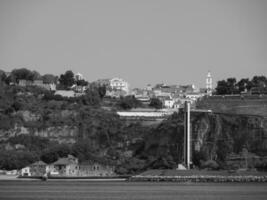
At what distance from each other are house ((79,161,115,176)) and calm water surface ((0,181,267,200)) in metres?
24.7

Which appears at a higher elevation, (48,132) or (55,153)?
(48,132)

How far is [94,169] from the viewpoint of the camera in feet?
504

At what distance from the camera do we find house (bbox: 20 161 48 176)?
151 metres

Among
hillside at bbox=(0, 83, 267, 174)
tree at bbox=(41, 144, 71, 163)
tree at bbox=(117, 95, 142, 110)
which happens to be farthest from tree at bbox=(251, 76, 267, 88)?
tree at bbox=(41, 144, 71, 163)

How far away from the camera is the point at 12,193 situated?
347 ft

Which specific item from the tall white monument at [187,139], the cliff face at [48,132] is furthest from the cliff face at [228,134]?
the cliff face at [48,132]

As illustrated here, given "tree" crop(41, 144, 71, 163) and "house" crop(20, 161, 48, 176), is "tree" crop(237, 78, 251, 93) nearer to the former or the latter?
"tree" crop(41, 144, 71, 163)

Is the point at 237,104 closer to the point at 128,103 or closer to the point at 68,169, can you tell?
the point at 68,169

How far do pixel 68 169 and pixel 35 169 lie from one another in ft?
13.0

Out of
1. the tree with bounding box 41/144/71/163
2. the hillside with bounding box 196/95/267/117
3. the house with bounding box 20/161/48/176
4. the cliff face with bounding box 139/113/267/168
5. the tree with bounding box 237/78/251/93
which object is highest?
the tree with bounding box 237/78/251/93

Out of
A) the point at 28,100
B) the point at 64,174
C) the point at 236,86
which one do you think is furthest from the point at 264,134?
the point at 28,100

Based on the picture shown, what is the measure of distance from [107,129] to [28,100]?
21.2 meters

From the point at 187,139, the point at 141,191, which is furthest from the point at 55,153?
the point at 141,191

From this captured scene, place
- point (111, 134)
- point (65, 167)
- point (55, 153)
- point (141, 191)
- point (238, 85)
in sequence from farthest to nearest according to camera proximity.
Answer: point (238, 85) < point (111, 134) < point (55, 153) < point (65, 167) < point (141, 191)
